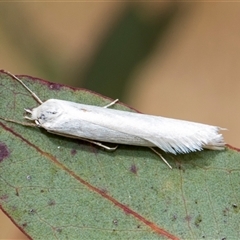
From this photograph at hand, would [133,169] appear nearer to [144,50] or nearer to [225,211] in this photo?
[225,211]

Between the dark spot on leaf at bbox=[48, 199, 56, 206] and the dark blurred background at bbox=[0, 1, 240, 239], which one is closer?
A: the dark spot on leaf at bbox=[48, 199, 56, 206]

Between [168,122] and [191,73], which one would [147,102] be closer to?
[191,73]

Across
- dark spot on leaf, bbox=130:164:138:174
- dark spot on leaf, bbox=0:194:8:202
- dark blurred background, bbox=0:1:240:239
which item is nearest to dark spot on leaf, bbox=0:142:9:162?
dark spot on leaf, bbox=0:194:8:202

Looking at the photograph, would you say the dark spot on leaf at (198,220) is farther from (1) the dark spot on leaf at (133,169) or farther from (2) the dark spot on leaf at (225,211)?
(1) the dark spot on leaf at (133,169)

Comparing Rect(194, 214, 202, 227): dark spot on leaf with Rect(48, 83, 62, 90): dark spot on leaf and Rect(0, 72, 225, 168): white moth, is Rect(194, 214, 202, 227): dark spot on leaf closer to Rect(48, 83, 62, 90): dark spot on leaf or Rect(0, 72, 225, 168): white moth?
Rect(0, 72, 225, 168): white moth

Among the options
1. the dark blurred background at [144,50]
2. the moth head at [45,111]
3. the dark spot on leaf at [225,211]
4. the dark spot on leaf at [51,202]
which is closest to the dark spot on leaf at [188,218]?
the dark spot on leaf at [225,211]

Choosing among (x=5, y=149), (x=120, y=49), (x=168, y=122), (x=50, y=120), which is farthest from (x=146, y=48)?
(x=5, y=149)
